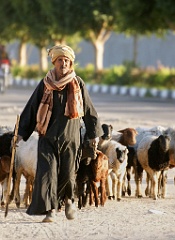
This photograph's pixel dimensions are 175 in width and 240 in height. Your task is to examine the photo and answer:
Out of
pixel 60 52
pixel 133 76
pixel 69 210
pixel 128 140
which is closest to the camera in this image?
pixel 60 52

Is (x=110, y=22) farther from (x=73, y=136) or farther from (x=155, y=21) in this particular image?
(x=73, y=136)

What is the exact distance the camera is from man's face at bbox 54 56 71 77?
1000cm

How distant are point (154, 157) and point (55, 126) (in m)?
2.53

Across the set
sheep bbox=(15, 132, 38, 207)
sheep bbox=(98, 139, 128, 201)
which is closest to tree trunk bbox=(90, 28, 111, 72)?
sheep bbox=(98, 139, 128, 201)

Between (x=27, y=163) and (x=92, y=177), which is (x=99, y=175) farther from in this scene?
(x=27, y=163)

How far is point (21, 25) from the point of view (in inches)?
2254

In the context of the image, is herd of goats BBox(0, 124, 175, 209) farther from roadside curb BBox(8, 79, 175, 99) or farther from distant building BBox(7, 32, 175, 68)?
distant building BBox(7, 32, 175, 68)

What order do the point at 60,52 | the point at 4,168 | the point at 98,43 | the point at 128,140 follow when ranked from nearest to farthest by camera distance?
the point at 60,52 → the point at 4,168 → the point at 128,140 → the point at 98,43

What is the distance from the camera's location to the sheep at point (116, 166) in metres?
11.9

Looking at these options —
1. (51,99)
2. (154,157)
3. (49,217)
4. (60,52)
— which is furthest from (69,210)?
(154,157)

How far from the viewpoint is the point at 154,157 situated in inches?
484

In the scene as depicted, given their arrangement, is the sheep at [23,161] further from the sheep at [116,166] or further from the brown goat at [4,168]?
the sheep at [116,166]

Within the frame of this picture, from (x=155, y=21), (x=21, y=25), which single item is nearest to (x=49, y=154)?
(x=155, y=21)

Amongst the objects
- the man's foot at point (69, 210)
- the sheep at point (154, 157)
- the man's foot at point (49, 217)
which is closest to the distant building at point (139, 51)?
the sheep at point (154, 157)
